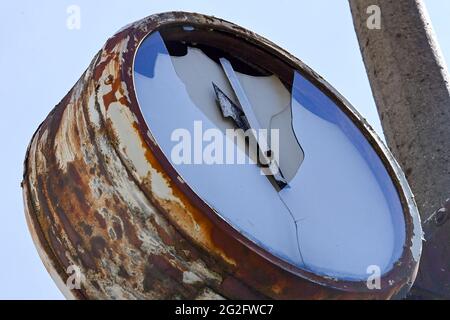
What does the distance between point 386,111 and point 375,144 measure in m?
1.31

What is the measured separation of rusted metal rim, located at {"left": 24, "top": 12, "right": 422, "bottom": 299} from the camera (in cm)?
250

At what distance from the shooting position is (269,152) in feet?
10.0

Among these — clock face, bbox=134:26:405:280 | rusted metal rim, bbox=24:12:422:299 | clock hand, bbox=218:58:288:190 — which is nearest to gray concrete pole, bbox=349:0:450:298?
clock face, bbox=134:26:405:280

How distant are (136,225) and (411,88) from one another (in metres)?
2.17

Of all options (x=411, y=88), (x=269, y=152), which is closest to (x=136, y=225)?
(x=269, y=152)

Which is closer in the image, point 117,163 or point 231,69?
point 117,163

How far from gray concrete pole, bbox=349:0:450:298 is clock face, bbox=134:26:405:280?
0.78 m

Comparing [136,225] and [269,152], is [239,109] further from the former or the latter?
[136,225]

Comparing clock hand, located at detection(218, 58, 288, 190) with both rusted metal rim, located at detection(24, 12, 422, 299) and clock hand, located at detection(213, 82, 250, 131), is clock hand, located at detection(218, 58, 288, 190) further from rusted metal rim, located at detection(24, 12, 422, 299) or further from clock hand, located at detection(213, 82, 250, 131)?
rusted metal rim, located at detection(24, 12, 422, 299)
